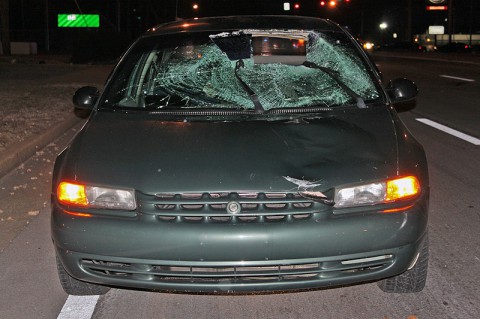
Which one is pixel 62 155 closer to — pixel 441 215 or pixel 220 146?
pixel 220 146

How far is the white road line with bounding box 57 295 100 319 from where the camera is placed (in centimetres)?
368

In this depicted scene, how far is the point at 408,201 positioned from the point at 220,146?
1.08 metres

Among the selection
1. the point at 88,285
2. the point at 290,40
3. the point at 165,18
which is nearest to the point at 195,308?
the point at 88,285

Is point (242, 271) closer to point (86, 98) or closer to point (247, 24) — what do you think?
point (86, 98)

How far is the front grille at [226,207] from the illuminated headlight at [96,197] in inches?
5.3

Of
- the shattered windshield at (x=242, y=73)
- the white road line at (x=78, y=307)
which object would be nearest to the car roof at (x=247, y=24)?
the shattered windshield at (x=242, y=73)

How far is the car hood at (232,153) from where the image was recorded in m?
3.35

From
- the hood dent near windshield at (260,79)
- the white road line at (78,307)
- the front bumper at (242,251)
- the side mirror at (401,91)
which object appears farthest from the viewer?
the side mirror at (401,91)

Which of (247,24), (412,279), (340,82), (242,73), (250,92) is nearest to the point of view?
(412,279)

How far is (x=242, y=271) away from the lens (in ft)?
10.7

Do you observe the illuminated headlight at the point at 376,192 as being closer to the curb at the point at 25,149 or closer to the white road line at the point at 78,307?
the white road line at the point at 78,307

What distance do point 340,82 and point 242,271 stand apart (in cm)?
201

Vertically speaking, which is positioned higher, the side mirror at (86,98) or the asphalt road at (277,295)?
the side mirror at (86,98)

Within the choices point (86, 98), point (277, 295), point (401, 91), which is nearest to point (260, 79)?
point (401, 91)
